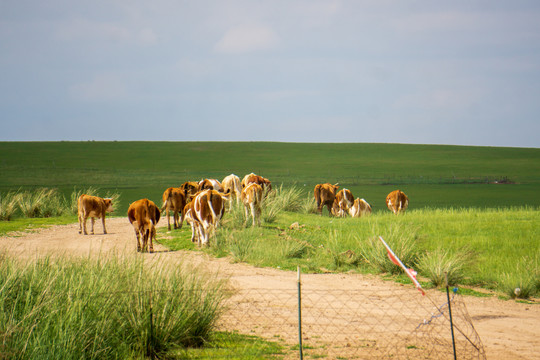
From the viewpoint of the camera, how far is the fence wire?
815 cm

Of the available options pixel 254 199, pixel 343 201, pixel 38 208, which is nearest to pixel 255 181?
pixel 254 199

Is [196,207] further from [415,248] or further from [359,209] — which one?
[359,209]

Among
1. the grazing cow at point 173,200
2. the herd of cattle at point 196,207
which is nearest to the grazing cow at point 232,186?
the herd of cattle at point 196,207

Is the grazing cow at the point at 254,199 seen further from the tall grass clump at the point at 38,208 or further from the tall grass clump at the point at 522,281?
the tall grass clump at the point at 38,208

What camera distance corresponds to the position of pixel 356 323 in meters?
9.59

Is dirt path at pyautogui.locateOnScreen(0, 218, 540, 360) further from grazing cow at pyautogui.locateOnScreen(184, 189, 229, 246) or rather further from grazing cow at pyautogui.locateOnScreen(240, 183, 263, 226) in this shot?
grazing cow at pyautogui.locateOnScreen(240, 183, 263, 226)

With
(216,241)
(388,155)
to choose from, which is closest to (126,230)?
(216,241)

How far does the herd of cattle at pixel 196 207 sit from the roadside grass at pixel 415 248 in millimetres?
636

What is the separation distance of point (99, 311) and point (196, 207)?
997 cm

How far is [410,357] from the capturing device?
7879 millimetres

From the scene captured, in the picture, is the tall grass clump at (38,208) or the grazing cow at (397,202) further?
the tall grass clump at (38,208)

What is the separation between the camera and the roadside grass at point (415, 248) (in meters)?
13.0

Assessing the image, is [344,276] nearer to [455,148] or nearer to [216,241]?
[216,241]

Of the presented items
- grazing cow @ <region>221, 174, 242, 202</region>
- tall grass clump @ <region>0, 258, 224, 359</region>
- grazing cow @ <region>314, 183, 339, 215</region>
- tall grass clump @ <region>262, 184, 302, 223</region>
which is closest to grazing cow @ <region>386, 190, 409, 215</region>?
grazing cow @ <region>314, 183, 339, 215</region>
